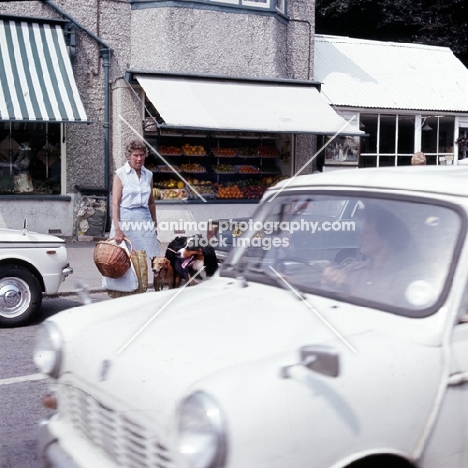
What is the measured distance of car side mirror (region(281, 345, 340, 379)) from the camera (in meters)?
2.40

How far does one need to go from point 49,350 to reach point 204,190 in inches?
481

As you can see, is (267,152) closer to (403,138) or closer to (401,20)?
(403,138)

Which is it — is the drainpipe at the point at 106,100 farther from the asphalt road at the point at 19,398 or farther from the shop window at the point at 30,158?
the asphalt road at the point at 19,398

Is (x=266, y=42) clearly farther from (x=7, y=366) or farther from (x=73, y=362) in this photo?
(x=73, y=362)

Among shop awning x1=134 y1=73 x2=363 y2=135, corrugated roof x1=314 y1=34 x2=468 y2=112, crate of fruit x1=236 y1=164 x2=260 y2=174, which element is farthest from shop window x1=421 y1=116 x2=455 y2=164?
crate of fruit x1=236 y1=164 x2=260 y2=174

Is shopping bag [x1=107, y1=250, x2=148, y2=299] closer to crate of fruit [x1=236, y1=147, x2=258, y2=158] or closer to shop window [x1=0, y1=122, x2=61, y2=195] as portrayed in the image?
shop window [x1=0, y1=122, x2=61, y2=195]

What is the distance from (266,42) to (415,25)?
13693 millimetres

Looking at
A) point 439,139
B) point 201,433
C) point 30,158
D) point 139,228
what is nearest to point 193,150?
point 30,158

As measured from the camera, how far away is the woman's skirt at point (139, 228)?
23.4ft

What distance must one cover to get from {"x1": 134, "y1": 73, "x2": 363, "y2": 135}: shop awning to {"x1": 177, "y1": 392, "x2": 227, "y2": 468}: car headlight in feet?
35.5

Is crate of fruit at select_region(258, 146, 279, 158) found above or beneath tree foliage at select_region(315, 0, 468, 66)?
beneath

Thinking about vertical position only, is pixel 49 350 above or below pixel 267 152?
below

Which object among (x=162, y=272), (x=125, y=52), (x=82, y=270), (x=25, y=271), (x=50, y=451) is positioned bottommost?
(x=82, y=270)

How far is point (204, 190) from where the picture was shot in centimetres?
1545
